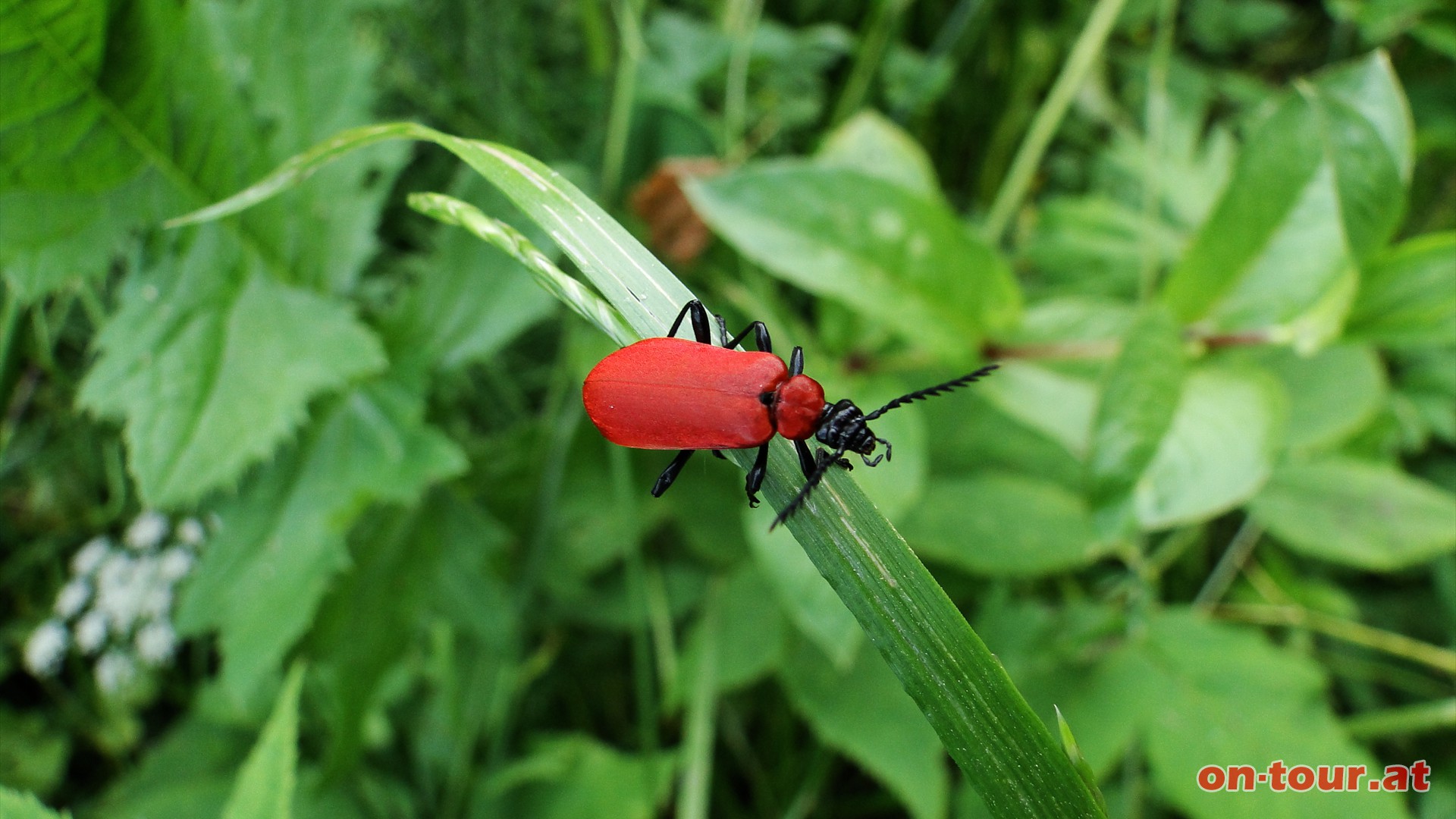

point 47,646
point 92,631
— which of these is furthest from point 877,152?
point 47,646

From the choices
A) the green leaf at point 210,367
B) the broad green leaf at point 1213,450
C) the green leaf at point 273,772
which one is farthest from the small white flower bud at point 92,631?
the broad green leaf at point 1213,450

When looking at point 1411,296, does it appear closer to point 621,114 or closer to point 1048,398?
point 1048,398

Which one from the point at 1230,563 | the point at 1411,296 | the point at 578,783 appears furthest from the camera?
the point at 1230,563

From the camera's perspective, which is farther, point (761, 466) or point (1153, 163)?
point (1153, 163)

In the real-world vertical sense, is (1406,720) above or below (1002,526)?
below

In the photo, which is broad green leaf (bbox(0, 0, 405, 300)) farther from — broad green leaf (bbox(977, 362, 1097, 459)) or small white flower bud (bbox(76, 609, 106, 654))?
broad green leaf (bbox(977, 362, 1097, 459))

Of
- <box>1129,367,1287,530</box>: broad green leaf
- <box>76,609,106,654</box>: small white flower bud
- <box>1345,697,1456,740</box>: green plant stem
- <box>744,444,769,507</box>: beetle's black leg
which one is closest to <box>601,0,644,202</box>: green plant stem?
<box>744,444,769,507</box>: beetle's black leg

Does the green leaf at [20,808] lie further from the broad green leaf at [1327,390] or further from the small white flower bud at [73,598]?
the broad green leaf at [1327,390]
